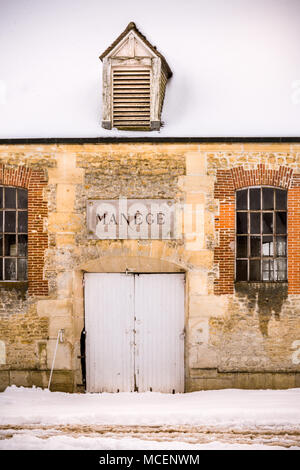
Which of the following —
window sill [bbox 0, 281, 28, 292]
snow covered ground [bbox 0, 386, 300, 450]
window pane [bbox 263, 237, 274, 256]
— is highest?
window pane [bbox 263, 237, 274, 256]

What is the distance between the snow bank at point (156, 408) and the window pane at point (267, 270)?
2.42 meters

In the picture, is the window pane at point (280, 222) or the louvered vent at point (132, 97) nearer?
the window pane at point (280, 222)

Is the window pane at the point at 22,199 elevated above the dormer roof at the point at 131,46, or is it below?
below

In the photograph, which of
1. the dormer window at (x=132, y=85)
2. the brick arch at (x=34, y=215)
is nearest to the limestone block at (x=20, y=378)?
the brick arch at (x=34, y=215)

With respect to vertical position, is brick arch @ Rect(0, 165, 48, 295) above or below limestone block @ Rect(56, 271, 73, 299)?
above

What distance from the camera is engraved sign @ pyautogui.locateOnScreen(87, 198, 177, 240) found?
8.83 metres

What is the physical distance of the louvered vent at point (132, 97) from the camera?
30.2 ft

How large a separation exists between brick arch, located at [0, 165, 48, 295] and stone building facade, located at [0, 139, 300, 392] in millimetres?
22

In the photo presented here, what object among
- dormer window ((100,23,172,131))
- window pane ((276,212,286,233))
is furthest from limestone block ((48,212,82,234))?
window pane ((276,212,286,233))

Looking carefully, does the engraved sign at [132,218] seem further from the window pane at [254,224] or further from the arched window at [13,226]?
the window pane at [254,224]

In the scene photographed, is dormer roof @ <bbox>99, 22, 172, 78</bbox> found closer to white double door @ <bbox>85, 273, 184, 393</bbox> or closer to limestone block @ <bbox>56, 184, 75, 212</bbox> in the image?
limestone block @ <bbox>56, 184, 75, 212</bbox>

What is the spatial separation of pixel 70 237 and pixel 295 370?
5.66 meters
